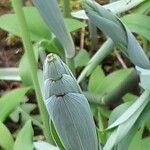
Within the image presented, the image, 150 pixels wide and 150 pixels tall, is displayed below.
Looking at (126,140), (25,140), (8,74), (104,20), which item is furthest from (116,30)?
(8,74)

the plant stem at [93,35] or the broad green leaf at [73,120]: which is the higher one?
the broad green leaf at [73,120]

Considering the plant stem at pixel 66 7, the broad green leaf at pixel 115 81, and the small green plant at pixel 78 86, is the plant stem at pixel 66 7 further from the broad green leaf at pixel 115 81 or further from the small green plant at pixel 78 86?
the broad green leaf at pixel 115 81

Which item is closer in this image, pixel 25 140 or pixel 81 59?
pixel 25 140

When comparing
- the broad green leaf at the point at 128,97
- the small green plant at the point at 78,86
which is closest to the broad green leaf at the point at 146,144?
the small green plant at the point at 78,86

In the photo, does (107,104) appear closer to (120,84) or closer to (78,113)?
(120,84)

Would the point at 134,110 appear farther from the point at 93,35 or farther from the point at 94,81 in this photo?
the point at 93,35

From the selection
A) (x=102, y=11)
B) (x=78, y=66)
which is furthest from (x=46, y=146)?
(x=78, y=66)
